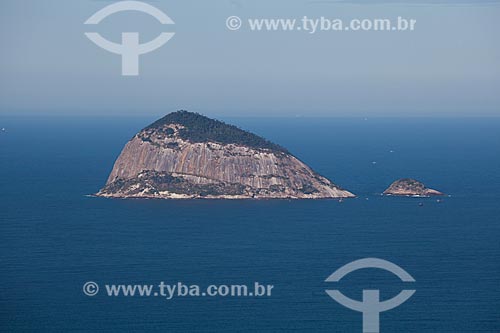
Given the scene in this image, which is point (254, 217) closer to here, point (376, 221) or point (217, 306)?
point (376, 221)

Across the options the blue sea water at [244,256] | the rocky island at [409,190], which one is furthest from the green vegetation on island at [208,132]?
the rocky island at [409,190]

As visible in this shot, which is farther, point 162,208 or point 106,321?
point 162,208

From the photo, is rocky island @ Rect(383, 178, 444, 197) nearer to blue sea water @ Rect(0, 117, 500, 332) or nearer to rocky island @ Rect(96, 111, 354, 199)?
blue sea water @ Rect(0, 117, 500, 332)

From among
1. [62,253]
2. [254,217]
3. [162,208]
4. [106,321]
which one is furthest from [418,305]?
[162,208]

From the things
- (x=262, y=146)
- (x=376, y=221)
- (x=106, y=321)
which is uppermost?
(x=262, y=146)

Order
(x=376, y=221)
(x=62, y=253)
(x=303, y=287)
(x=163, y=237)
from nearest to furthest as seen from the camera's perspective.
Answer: (x=303, y=287)
(x=62, y=253)
(x=163, y=237)
(x=376, y=221)
